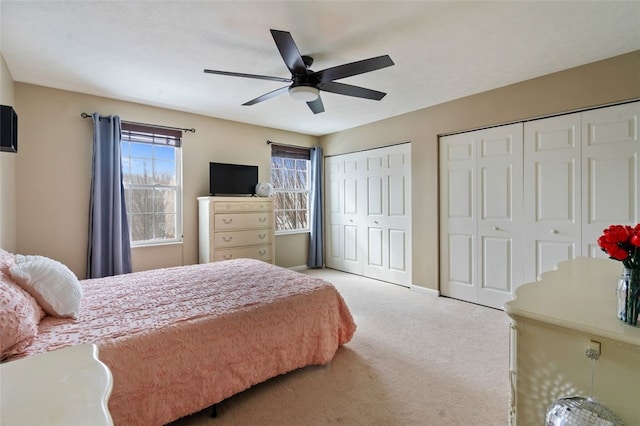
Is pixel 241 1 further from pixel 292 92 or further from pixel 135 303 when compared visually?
pixel 135 303

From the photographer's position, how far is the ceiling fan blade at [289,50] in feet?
5.87

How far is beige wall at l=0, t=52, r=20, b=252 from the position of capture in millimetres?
2555

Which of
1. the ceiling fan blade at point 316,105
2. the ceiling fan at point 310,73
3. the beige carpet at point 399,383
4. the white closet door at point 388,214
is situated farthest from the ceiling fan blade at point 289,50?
the white closet door at point 388,214

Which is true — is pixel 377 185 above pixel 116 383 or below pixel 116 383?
above

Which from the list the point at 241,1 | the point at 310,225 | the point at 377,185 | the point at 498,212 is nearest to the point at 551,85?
the point at 498,212

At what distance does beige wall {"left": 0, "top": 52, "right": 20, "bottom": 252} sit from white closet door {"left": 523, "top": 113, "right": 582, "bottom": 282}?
4.96m

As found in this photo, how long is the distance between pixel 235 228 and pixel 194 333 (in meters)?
2.56

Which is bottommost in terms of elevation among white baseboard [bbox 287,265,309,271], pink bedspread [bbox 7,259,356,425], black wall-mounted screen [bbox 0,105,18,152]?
white baseboard [bbox 287,265,309,271]

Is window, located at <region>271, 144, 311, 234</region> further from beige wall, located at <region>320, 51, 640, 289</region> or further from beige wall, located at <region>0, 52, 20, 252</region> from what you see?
beige wall, located at <region>0, 52, 20, 252</region>

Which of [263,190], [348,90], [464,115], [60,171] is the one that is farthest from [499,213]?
[60,171]

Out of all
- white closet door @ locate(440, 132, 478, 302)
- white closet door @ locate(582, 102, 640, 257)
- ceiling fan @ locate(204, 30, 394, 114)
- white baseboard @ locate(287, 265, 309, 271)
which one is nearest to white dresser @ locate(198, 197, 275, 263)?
white baseboard @ locate(287, 265, 309, 271)

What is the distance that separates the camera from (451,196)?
153 inches

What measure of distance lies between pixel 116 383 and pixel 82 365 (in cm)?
70

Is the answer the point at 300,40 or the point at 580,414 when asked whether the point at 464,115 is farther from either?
the point at 580,414
